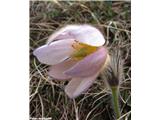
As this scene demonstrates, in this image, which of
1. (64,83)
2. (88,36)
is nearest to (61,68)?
(64,83)

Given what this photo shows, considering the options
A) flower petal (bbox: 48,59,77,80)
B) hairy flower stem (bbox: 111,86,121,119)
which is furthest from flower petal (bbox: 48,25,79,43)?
hairy flower stem (bbox: 111,86,121,119)

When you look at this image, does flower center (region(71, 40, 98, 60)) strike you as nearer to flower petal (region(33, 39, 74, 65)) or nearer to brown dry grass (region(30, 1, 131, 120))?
flower petal (region(33, 39, 74, 65))

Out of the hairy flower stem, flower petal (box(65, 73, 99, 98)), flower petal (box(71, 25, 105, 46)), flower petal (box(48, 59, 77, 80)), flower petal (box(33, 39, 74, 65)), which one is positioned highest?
flower petal (box(71, 25, 105, 46))

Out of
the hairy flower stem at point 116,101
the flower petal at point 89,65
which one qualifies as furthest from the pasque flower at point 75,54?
the hairy flower stem at point 116,101
